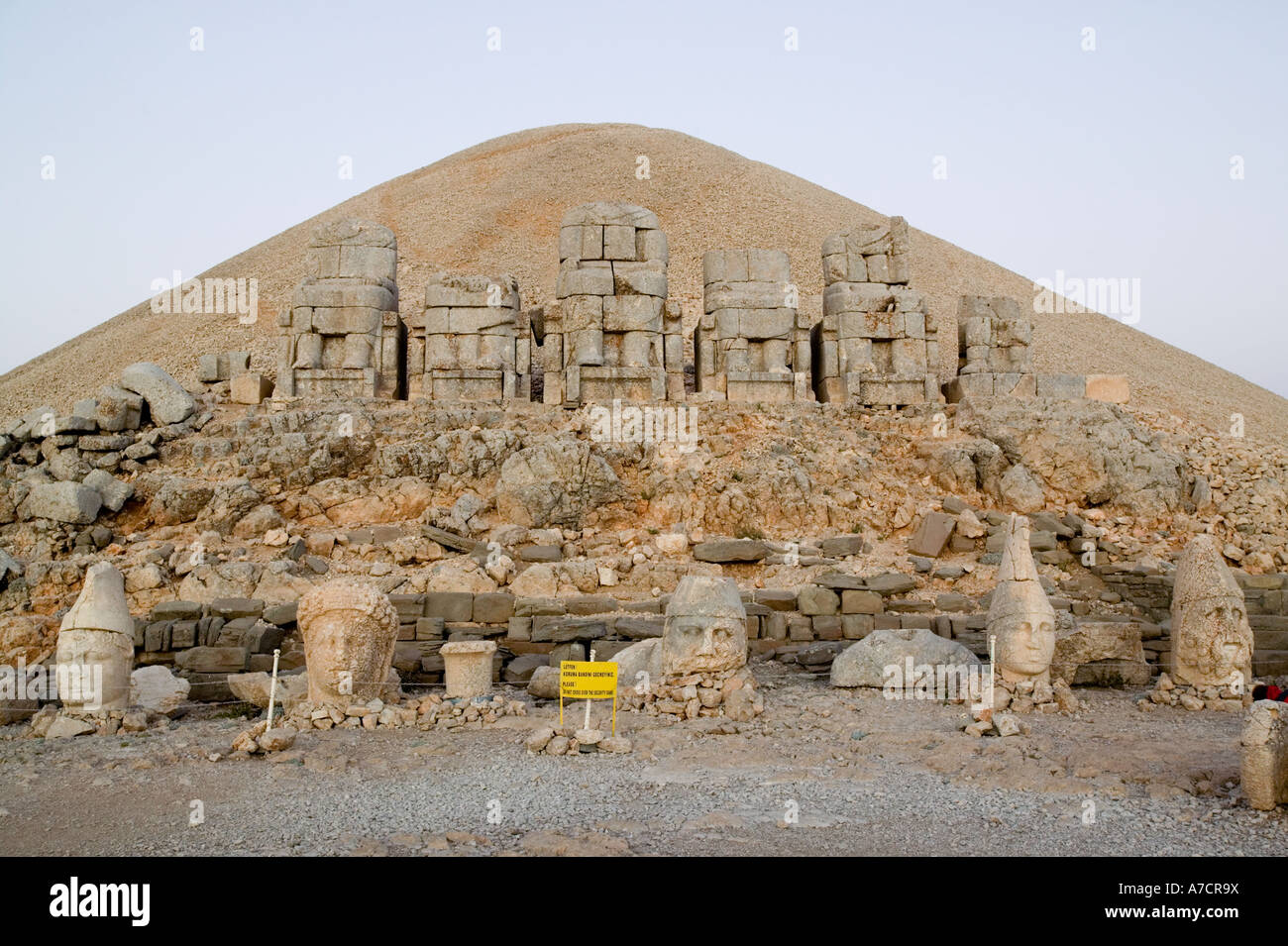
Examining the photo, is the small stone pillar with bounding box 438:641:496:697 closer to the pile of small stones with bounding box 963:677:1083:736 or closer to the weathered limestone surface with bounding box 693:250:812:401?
the pile of small stones with bounding box 963:677:1083:736

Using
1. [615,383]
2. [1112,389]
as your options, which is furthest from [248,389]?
[1112,389]

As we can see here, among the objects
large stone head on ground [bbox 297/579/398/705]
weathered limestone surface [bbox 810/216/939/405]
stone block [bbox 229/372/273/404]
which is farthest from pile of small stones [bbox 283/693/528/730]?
weathered limestone surface [bbox 810/216/939/405]

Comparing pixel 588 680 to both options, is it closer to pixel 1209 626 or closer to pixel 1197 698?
pixel 1197 698

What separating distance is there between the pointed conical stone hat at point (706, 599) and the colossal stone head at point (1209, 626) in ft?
14.2

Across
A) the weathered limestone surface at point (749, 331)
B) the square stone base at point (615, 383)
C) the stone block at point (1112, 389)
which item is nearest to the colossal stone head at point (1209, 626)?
the weathered limestone surface at point (749, 331)

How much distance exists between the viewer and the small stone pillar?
10156 millimetres

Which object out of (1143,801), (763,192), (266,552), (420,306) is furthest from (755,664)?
(763,192)

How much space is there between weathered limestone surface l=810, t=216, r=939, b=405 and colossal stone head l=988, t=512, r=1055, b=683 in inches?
295

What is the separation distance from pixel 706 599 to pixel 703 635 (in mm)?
366

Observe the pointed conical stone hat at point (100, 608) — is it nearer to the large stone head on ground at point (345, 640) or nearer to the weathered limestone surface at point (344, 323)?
the large stone head on ground at point (345, 640)

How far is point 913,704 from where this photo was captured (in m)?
9.85

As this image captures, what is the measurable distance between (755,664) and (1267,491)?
30.0ft

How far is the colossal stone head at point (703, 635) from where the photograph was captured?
31.7 ft

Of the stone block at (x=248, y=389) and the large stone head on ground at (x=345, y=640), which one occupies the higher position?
the stone block at (x=248, y=389)
